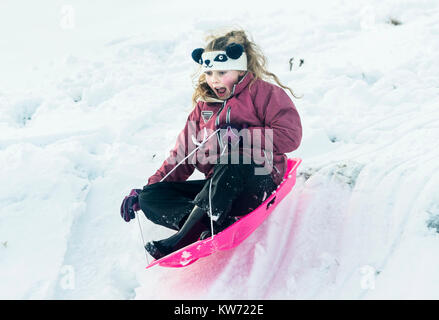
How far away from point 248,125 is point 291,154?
98 cm

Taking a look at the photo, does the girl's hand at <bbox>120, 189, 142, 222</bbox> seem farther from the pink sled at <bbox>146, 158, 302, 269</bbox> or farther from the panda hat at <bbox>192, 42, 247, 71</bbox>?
the panda hat at <bbox>192, 42, 247, 71</bbox>

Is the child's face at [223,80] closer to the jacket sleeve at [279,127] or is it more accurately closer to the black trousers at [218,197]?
the jacket sleeve at [279,127]

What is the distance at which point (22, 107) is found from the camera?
465cm

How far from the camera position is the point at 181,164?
103 inches

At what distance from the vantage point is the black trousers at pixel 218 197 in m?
2.07

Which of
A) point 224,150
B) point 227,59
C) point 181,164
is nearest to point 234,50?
point 227,59

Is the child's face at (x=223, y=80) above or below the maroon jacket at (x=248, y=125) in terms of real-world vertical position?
above

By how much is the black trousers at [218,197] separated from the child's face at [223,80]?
1.72 feet

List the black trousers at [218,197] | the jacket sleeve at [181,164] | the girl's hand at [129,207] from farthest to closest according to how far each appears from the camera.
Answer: the jacket sleeve at [181,164] < the girl's hand at [129,207] < the black trousers at [218,197]

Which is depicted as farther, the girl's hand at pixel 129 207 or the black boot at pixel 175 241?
the girl's hand at pixel 129 207

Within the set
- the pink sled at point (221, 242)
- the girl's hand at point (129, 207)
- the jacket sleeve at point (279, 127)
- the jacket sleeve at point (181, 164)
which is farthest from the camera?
the jacket sleeve at point (181, 164)

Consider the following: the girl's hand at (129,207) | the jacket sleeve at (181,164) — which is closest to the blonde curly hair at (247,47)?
the jacket sleeve at (181,164)
